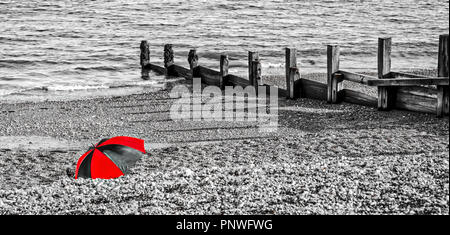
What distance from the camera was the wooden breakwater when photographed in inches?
220

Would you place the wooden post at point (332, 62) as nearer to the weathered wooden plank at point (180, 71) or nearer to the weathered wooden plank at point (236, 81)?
the weathered wooden plank at point (236, 81)

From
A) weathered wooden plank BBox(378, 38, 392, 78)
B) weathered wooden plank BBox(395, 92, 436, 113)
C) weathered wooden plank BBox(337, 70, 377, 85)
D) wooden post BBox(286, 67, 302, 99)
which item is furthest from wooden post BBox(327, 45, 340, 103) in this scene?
weathered wooden plank BBox(395, 92, 436, 113)

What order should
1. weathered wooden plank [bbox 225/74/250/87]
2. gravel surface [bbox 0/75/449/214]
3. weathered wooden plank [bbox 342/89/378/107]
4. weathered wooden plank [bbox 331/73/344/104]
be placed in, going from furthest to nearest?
weathered wooden plank [bbox 225/74/250/87] < weathered wooden plank [bbox 331/73/344/104] < weathered wooden plank [bbox 342/89/378/107] < gravel surface [bbox 0/75/449/214]

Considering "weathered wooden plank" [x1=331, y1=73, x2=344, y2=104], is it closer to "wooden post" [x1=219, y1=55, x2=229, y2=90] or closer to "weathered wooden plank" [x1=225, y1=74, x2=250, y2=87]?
"weathered wooden plank" [x1=225, y1=74, x2=250, y2=87]

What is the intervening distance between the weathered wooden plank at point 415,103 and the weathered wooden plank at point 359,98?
11.6 ft

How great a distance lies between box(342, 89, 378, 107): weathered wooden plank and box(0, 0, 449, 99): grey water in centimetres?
936

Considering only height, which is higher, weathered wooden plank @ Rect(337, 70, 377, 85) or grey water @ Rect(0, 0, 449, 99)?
weathered wooden plank @ Rect(337, 70, 377, 85)

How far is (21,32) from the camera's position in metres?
35.1

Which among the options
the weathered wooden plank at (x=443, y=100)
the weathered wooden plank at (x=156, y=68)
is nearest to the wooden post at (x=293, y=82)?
the weathered wooden plank at (x=156, y=68)

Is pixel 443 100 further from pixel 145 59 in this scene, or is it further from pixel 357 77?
pixel 145 59

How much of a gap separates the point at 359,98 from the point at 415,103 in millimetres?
5165

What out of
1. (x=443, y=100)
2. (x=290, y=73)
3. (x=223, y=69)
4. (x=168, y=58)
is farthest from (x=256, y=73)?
(x=443, y=100)
